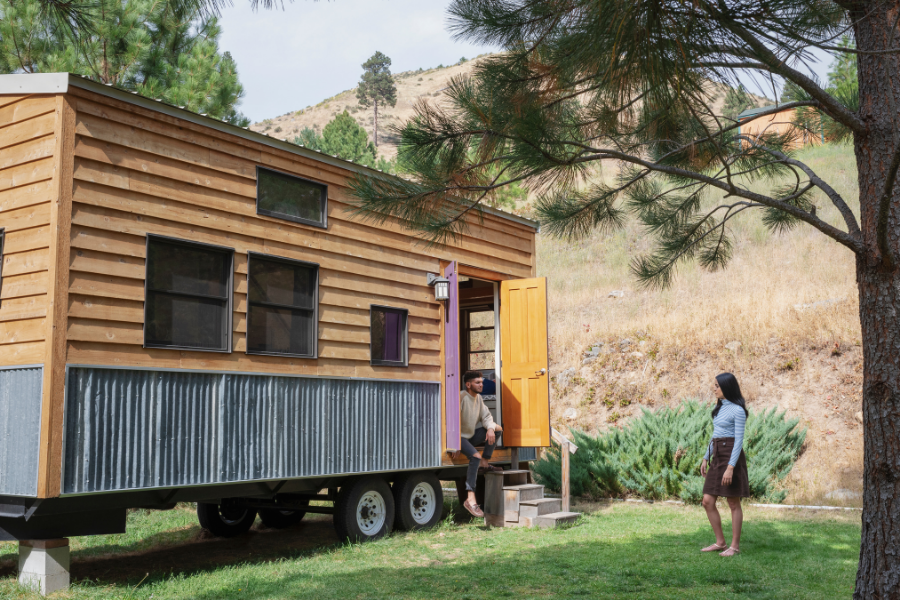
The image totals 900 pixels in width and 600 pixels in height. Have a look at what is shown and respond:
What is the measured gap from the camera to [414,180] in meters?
5.46

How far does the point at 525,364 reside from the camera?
976cm

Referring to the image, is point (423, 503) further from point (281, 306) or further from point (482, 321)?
point (482, 321)

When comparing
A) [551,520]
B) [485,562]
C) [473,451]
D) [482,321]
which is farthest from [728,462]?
[482,321]

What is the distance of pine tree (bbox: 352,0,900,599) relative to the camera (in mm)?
3463

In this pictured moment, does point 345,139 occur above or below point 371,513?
Result: above

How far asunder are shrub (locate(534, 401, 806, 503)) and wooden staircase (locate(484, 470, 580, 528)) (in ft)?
6.47

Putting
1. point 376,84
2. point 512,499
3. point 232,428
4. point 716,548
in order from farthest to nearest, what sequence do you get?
point 376,84, point 512,499, point 716,548, point 232,428

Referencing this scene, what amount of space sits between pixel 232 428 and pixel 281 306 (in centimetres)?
126

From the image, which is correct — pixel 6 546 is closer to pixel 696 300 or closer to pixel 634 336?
pixel 634 336

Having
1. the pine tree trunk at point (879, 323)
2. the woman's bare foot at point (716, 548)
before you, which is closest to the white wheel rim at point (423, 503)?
the woman's bare foot at point (716, 548)

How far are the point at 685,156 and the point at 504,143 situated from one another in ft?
6.15

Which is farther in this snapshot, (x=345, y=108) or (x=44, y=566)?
(x=345, y=108)

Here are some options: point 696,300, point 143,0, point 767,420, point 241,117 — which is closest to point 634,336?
point 696,300

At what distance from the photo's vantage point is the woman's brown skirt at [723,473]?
6.59 metres
